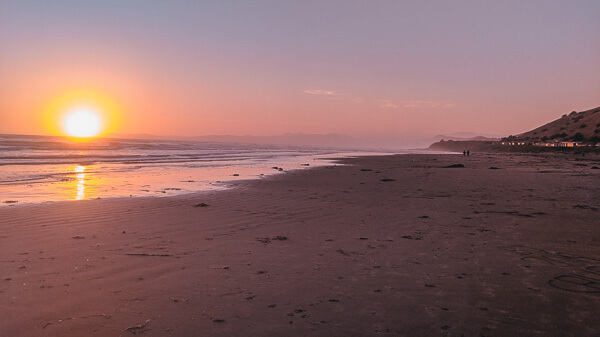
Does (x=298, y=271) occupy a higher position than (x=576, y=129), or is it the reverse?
(x=576, y=129)

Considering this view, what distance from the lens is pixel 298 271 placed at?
232 inches

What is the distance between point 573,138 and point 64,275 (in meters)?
70.0

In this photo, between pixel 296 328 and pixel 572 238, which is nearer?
pixel 296 328

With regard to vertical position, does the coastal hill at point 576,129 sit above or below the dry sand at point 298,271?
above

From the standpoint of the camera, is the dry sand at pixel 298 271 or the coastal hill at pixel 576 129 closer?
the dry sand at pixel 298 271

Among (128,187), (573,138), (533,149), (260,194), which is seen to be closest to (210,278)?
(260,194)

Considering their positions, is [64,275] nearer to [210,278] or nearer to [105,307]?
[105,307]

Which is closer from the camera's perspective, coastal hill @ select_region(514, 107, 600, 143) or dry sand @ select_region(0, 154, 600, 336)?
dry sand @ select_region(0, 154, 600, 336)

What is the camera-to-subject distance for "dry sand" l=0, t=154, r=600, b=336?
4.20m

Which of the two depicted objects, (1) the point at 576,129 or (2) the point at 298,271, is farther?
(1) the point at 576,129

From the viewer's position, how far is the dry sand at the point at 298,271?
4195mm

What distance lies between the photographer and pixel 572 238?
303 inches

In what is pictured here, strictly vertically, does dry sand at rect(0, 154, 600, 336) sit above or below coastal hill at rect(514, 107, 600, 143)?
below

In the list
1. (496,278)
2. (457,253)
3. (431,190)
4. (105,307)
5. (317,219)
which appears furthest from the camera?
Answer: (431,190)
